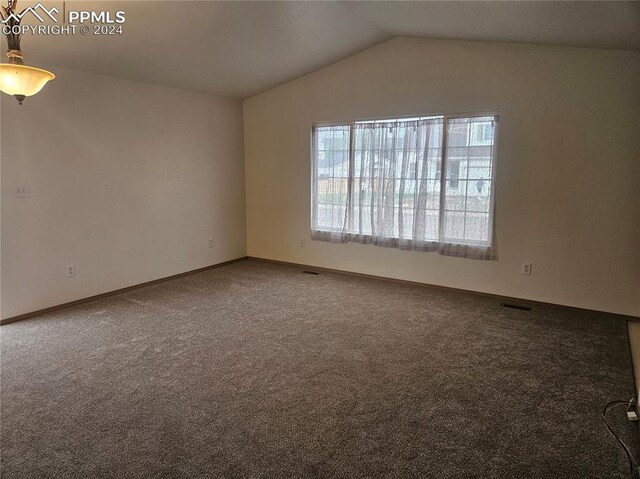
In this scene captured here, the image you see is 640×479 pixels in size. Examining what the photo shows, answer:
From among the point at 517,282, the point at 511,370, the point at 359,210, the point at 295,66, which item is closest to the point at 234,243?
the point at 359,210

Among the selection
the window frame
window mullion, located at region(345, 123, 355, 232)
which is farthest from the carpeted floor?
window mullion, located at region(345, 123, 355, 232)

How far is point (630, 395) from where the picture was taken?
96.3 inches

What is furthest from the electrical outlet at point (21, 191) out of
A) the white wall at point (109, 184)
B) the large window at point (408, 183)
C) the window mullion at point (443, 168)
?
the window mullion at point (443, 168)

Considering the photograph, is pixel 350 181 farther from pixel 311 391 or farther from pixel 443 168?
pixel 311 391

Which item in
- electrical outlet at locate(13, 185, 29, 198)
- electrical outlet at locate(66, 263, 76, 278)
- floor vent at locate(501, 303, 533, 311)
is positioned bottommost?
floor vent at locate(501, 303, 533, 311)

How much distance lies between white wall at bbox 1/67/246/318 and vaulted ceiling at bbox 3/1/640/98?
364 millimetres

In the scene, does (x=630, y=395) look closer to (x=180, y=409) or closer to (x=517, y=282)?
(x=517, y=282)

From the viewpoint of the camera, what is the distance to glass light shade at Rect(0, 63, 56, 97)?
6.99ft

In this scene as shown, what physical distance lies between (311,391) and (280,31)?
315 centimetres

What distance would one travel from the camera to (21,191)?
361cm

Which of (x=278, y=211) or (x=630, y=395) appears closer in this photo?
(x=630, y=395)

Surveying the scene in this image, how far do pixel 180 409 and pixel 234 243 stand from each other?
3778 millimetres

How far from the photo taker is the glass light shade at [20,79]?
2.13 meters

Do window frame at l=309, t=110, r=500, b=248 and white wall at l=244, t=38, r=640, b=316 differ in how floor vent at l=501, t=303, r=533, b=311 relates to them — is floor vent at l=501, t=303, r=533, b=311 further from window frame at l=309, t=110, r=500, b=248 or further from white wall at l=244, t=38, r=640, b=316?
window frame at l=309, t=110, r=500, b=248
